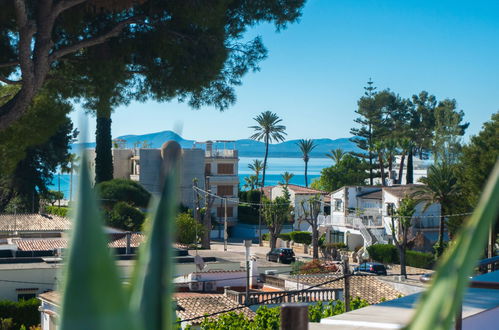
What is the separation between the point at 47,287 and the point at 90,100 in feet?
34.0

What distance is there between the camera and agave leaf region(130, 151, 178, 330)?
0.73m

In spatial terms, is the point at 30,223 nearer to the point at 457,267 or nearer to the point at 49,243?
the point at 49,243

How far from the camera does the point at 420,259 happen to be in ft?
114

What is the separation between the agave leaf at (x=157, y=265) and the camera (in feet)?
2.39

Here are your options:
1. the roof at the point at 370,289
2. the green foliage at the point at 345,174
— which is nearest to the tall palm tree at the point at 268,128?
the green foliage at the point at 345,174

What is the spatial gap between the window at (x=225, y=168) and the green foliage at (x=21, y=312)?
34100 mm

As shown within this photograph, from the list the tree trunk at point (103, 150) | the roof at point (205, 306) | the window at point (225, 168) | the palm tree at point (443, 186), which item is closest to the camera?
the roof at point (205, 306)

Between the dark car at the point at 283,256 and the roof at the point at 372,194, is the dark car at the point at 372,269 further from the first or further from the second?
the roof at the point at 372,194

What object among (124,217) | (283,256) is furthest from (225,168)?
(283,256)

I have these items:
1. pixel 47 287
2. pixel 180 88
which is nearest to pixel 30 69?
pixel 180 88

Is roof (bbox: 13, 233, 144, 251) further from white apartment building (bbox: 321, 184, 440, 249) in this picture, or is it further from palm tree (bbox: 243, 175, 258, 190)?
palm tree (bbox: 243, 175, 258, 190)

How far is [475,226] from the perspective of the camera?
622 millimetres

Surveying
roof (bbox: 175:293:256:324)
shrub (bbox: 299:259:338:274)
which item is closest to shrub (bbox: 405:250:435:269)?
shrub (bbox: 299:259:338:274)

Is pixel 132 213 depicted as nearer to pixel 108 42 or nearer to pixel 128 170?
pixel 128 170
